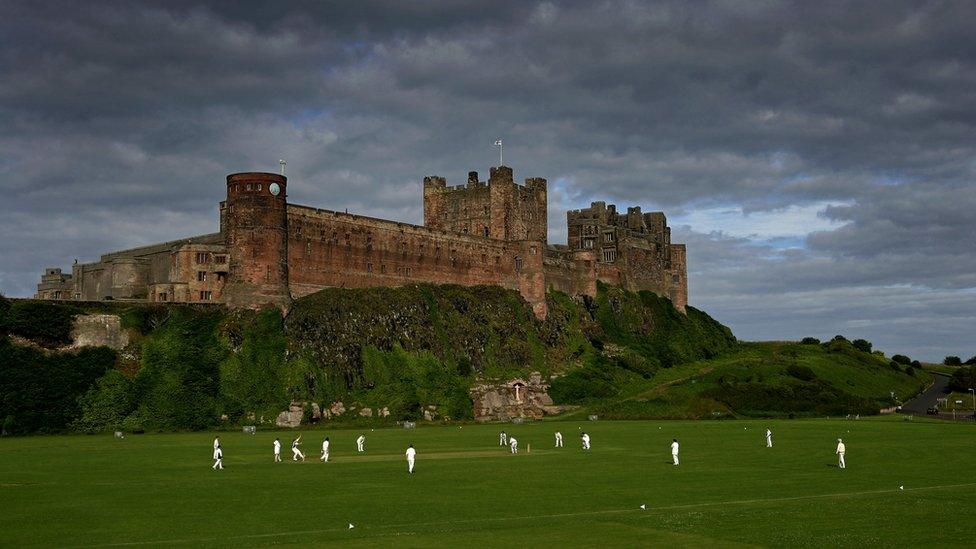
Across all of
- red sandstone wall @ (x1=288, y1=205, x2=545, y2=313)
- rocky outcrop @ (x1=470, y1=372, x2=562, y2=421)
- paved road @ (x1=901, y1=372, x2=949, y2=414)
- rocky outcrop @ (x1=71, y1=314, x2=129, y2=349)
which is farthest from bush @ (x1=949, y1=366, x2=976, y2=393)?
rocky outcrop @ (x1=71, y1=314, x2=129, y2=349)

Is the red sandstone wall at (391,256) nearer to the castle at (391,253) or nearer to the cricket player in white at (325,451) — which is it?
the castle at (391,253)

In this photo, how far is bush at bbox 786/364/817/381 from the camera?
4786 inches

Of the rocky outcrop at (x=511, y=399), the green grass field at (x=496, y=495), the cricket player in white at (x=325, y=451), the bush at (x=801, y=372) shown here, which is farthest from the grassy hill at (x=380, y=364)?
the cricket player in white at (x=325, y=451)

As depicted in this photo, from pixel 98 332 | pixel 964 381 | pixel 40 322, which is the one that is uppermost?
pixel 40 322

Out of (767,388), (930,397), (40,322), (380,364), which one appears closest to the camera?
(40,322)

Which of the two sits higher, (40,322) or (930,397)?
(40,322)

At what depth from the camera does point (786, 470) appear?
164ft

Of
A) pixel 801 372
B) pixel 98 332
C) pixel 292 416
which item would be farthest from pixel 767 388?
pixel 98 332

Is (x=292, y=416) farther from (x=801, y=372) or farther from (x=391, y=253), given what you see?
(x=801, y=372)

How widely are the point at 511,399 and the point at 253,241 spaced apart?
31374 millimetres

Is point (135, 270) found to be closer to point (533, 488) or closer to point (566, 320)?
point (566, 320)

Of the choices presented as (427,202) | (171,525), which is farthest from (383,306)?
(171,525)

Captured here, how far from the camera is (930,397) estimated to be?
469 ft

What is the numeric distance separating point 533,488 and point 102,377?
55.1 meters
